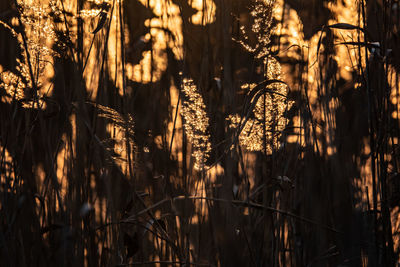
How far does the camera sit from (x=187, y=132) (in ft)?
2.85

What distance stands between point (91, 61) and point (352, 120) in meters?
0.63

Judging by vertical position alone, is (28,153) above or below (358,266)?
above

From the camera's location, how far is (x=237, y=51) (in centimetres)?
96

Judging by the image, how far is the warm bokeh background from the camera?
820 mm

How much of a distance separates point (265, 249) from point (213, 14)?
0.54 metres

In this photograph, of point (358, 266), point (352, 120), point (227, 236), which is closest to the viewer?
point (227, 236)

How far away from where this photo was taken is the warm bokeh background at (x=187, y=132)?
2.69 feet

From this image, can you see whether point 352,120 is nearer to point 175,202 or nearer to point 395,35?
point 395,35

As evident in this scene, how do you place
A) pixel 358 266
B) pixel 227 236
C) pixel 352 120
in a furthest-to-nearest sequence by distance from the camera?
pixel 352 120 < pixel 358 266 < pixel 227 236

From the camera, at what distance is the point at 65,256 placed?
31.4 inches

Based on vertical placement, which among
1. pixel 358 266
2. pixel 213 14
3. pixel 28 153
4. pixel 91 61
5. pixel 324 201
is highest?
pixel 213 14

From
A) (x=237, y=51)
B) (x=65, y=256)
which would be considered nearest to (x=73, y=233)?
(x=65, y=256)

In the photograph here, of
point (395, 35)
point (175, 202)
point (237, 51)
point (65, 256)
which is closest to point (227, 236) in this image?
point (175, 202)

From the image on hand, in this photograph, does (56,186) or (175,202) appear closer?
(56,186)
